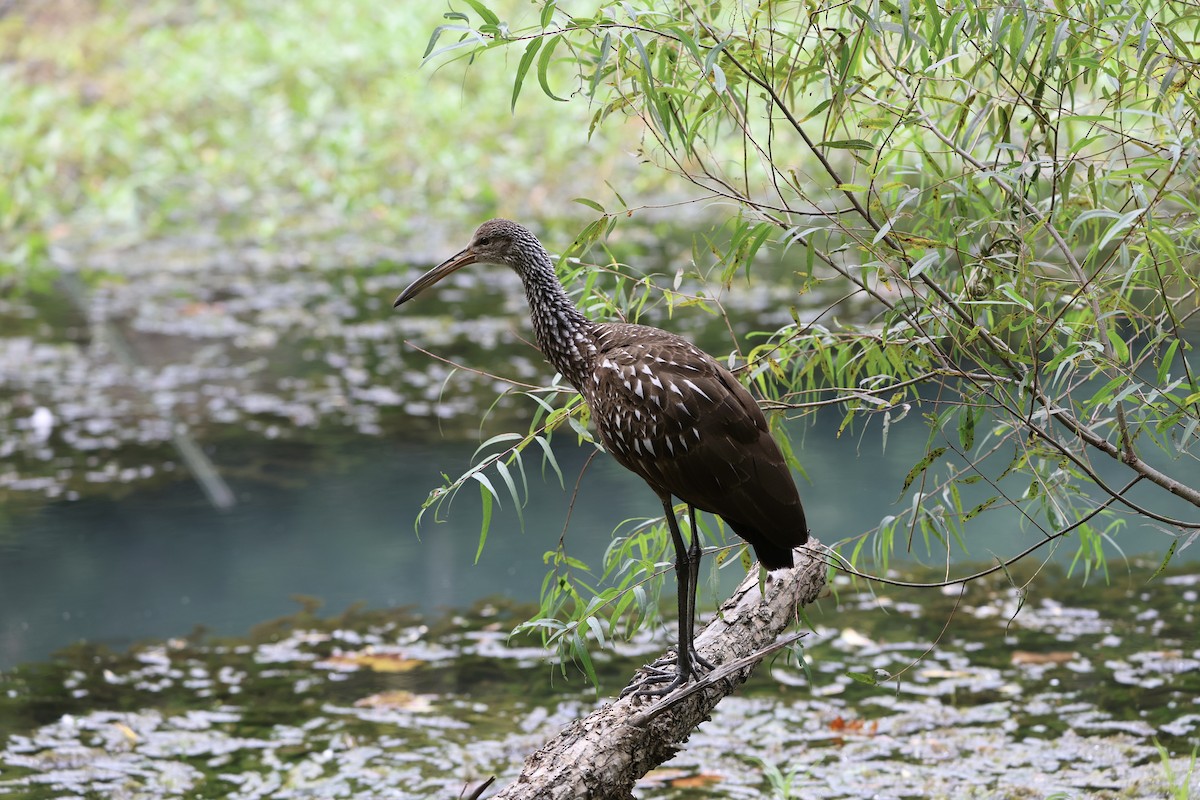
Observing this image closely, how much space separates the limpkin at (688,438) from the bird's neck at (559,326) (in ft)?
0.11

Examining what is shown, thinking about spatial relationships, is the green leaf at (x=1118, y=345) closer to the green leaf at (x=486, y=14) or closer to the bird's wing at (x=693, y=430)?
the bird's wing at (x=693, y=430)

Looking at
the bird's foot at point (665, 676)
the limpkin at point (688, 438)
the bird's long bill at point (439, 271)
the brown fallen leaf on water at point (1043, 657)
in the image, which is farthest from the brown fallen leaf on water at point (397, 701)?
the brown fallen leaf on water at point (1043, 657)

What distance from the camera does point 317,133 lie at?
13742mm

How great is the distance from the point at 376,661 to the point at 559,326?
8.91 feet

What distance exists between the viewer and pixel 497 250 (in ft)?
12.7

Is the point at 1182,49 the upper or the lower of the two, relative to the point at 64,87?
lower

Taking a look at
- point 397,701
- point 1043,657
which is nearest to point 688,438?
point 397,701

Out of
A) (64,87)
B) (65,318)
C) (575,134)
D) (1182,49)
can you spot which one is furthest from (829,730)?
(64,87)

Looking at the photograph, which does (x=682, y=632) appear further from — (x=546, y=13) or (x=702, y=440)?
(x=546, y=13)

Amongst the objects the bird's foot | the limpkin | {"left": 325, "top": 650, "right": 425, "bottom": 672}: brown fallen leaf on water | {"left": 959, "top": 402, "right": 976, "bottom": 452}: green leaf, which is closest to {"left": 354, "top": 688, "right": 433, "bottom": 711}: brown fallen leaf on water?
{"left": 325, "top": 650, "right": 425, "bottom": 672}: brown fallen leaf on water

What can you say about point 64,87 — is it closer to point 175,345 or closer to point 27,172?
point 27,172

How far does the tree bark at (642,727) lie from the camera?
330cm

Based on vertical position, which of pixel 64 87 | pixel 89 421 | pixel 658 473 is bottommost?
pixel 89 421

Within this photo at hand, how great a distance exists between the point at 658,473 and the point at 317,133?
11.2 metres
